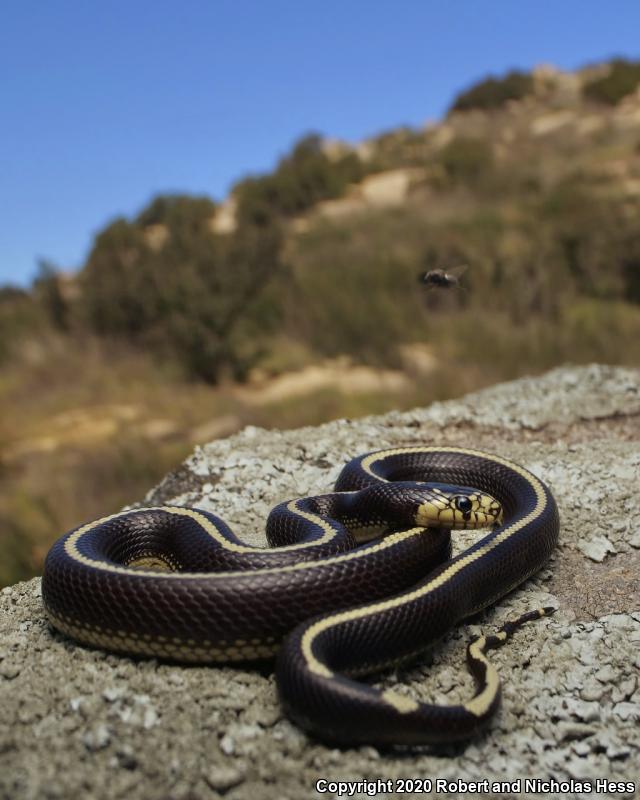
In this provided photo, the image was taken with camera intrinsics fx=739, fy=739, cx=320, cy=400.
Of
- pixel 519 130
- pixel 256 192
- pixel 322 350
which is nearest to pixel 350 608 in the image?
pixel 322 350

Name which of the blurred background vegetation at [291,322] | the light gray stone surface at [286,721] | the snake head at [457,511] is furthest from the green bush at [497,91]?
the snake head at [457,511]

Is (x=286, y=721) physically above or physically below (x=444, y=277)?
below

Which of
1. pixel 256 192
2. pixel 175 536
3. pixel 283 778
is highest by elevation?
pixel 256 192

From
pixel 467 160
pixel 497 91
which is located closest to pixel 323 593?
pixel 467 160

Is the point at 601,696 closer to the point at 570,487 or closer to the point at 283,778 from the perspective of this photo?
the point at 283,778

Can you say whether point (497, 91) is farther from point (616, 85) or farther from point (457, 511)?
point (457, 511)

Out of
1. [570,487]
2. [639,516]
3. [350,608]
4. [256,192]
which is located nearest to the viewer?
[350,608]

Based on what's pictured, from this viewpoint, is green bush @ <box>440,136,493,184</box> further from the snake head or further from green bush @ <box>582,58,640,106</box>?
the snake head

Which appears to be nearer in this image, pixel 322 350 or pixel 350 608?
pixel 350 608

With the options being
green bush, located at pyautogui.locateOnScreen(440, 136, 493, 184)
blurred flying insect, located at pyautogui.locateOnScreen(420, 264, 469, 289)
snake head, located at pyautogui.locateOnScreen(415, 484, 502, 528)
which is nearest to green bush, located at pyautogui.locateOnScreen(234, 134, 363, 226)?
green bush, located at pyautogui.locateOnScreen(440, 136, 493, 184)
